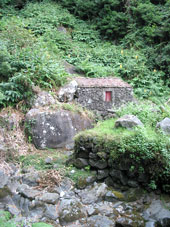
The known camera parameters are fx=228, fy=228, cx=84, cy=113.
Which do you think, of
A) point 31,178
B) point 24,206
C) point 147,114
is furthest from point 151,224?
point 147,114

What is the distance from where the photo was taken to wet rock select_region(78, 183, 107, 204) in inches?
216

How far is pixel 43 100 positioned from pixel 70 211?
186 inches

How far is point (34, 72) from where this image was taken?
9.14m

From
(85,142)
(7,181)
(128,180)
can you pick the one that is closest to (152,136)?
(128,180)

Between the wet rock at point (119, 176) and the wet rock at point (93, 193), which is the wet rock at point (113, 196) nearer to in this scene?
the wet rock at point (93, 193)

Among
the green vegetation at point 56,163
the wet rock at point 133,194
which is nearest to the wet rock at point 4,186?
the green vegetation at point 56,163

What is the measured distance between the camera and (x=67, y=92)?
9.63 m

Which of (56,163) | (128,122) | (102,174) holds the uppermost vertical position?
(128,122)

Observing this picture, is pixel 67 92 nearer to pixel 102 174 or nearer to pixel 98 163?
pixel 98 163

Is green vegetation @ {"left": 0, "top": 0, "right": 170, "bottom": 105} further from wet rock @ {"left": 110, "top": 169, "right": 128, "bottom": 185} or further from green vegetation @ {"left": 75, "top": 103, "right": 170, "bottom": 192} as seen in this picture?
wet rock @ {"left": 110, "top": 169, "right": 128, "bottom": 185}

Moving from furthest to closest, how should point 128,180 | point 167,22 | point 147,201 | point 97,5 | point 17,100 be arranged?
point 97,5 → point 167,22 → point 17,100 → point 128,180 → point 147,201

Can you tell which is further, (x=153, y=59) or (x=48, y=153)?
(x=153, y=59)

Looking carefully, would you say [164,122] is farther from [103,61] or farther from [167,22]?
[167,22]

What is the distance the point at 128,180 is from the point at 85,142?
1557mm
